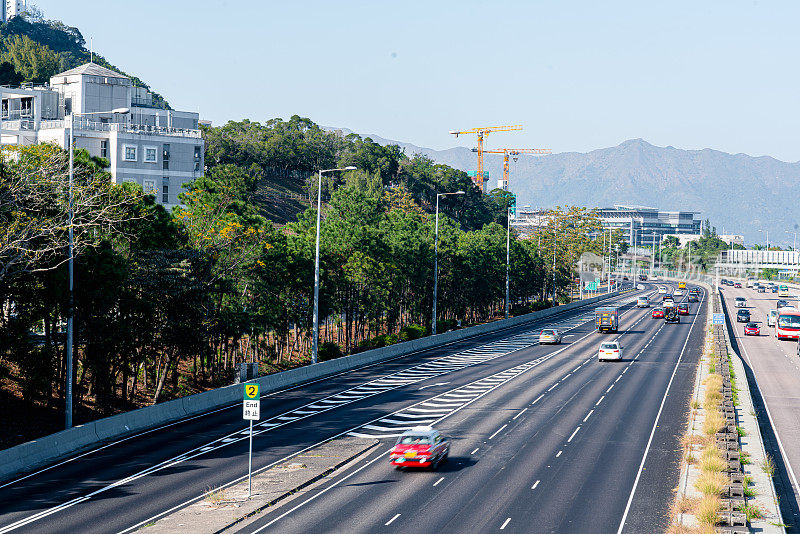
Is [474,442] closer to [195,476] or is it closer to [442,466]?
[442,466]

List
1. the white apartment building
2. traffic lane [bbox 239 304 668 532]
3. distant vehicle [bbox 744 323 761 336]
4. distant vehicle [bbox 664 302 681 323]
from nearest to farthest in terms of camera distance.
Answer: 1. traffic lane [bbox 239 304 668 532]
2. the white apartment building
3. distant vehicle [bbox 744 323 761 336]
4. distant vehicle [bbox 664 302 681 323]

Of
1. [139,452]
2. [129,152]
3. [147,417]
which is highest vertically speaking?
[129,152]

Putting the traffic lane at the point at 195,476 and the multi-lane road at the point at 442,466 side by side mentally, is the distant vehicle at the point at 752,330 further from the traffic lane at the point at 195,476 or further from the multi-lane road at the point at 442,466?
the traffic lane at the point at 195,476

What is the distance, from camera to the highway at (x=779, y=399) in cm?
2780

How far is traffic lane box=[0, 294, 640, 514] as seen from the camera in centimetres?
2525

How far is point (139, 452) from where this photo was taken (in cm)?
3098

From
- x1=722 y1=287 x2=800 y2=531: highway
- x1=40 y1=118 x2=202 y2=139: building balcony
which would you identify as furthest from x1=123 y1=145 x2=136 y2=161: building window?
x1=722 y1=287 x2=800 y2=531: highway

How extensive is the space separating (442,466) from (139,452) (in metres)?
11.5

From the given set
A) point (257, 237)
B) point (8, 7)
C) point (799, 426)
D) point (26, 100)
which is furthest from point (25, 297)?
point (8, 7)

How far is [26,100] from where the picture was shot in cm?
8588

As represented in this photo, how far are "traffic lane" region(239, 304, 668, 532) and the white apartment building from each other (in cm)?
4194

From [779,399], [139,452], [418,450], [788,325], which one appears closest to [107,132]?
[139,452]

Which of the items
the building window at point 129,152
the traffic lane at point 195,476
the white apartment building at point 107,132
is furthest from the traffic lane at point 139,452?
the building window at point 129,152

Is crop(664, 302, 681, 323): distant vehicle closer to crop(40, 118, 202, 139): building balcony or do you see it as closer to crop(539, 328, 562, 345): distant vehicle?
crop(539, 328, 562, 345): distant vehicle
